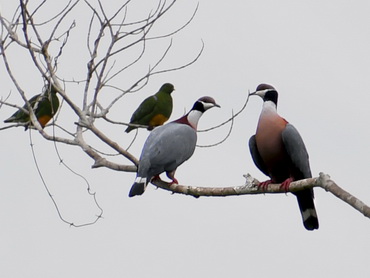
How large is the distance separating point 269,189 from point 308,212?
105 centimetres

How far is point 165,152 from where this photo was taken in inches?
324

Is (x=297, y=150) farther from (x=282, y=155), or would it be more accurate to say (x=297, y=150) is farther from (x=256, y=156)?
(x=256, y=156)

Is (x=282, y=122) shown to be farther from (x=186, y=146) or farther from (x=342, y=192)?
(x=342, y=192)

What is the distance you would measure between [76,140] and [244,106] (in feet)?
4.25

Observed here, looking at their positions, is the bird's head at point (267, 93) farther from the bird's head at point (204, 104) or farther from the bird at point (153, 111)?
the bird at point (153, 111)

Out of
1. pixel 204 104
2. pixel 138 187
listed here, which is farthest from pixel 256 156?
pixel 204 104

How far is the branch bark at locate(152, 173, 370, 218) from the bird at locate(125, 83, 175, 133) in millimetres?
4259

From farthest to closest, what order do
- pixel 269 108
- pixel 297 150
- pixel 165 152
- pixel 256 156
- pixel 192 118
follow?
1. pixel 192 118
2. pixel 165 152
3. pixel 269 108
4. pixel 256 156
5. pixel 297 150

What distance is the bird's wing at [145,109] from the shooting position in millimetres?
12156

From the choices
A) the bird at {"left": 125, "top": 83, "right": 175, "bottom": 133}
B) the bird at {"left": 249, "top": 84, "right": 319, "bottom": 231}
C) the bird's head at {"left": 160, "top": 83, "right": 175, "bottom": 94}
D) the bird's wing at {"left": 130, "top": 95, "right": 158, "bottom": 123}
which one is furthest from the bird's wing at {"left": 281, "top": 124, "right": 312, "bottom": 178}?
the bird's head at {"left": 160, "top": 83, "right": 175, "bottom": 94}

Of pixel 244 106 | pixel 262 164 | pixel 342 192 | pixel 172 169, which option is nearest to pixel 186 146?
pixel 172 169

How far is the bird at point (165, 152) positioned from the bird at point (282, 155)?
0.66 meters

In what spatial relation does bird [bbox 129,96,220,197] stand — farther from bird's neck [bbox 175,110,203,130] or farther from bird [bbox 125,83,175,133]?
bird [bbox 125,83,175,133]

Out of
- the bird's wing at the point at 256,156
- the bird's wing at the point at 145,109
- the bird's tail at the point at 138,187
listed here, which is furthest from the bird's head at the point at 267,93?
the bird's wing at the point at 145,109
